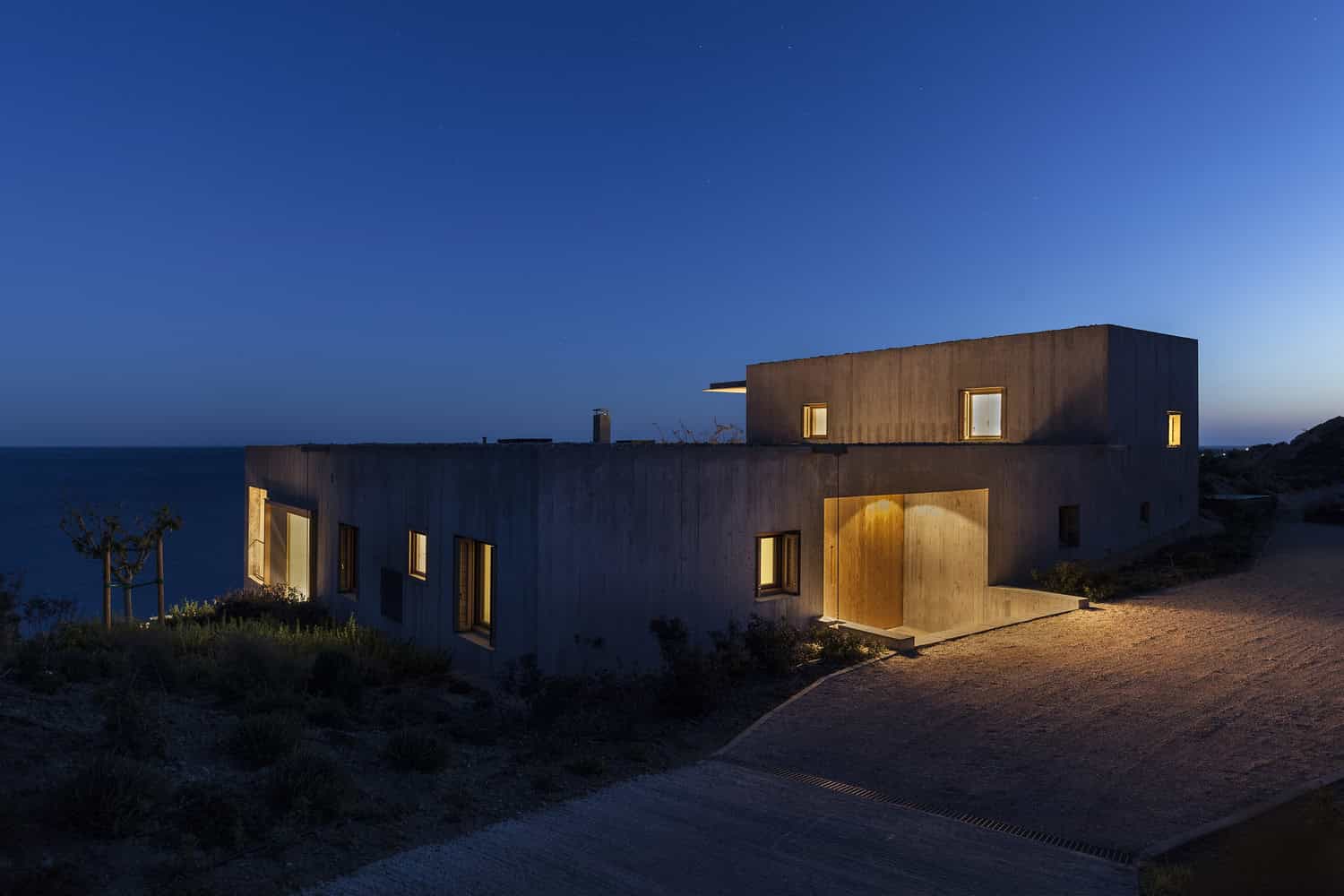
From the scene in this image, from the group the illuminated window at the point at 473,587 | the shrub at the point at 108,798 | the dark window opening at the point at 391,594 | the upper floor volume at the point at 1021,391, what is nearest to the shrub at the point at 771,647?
the illuminated window at the point at 473,587

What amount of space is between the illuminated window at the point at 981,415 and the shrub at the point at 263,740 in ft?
49.5

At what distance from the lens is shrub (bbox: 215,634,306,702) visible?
6.68 metres

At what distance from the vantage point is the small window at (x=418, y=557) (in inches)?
423

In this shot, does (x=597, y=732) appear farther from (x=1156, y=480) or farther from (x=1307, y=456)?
(x=1307, y=456)

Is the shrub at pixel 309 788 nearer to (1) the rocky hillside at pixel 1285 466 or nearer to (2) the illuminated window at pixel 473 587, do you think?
(2) the illuminated window at pixel 473 587

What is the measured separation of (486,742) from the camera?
6.27 metres

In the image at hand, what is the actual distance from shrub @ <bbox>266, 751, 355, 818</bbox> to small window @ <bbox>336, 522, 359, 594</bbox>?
8.33m

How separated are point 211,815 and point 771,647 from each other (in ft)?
19.1

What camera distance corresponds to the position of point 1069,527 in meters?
14.7

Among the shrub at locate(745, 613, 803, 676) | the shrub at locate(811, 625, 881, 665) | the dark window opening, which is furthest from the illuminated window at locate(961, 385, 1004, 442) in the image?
the dark window opening

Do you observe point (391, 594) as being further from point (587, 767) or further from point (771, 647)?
point (587, 767)

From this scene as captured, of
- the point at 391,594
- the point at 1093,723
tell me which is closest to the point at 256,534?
the point at 391,594

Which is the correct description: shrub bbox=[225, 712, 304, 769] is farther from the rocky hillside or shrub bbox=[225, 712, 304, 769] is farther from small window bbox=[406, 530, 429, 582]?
the rocky hillside

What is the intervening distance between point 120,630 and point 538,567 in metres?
5.24
